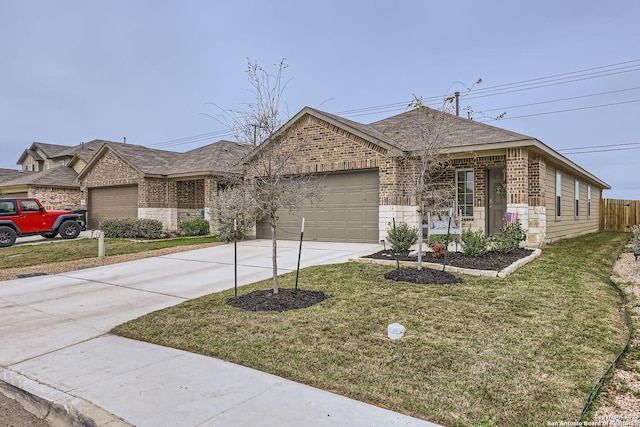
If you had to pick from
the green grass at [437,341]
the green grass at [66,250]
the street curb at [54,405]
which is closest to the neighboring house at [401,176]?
the green grass at [437,341]

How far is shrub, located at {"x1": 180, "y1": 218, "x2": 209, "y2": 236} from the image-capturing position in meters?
18.9

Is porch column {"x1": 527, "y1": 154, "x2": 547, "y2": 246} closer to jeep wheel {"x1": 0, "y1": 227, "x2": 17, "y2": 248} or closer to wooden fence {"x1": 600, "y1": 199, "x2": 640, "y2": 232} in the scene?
wooden fence {"x1": 600, "y1": 199, "x2": 640, "y2": 232}

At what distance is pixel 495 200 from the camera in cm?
1345

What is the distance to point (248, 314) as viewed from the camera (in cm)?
580

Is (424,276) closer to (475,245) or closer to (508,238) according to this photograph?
(475,245)

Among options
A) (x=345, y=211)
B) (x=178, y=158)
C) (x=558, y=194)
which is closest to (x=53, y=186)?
(x=178, y=158)

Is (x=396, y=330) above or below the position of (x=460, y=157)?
below

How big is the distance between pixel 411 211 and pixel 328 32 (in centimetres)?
982

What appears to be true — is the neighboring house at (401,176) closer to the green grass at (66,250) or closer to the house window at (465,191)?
the house window at (465,191)

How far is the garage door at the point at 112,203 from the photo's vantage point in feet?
71.4

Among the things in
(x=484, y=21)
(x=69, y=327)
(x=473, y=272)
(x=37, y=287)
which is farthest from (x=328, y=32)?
(x=69, y=327)

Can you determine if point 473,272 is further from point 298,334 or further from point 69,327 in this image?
point 69,327

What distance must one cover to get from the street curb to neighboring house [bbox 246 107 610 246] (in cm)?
842

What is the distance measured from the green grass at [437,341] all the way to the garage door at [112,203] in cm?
1664
